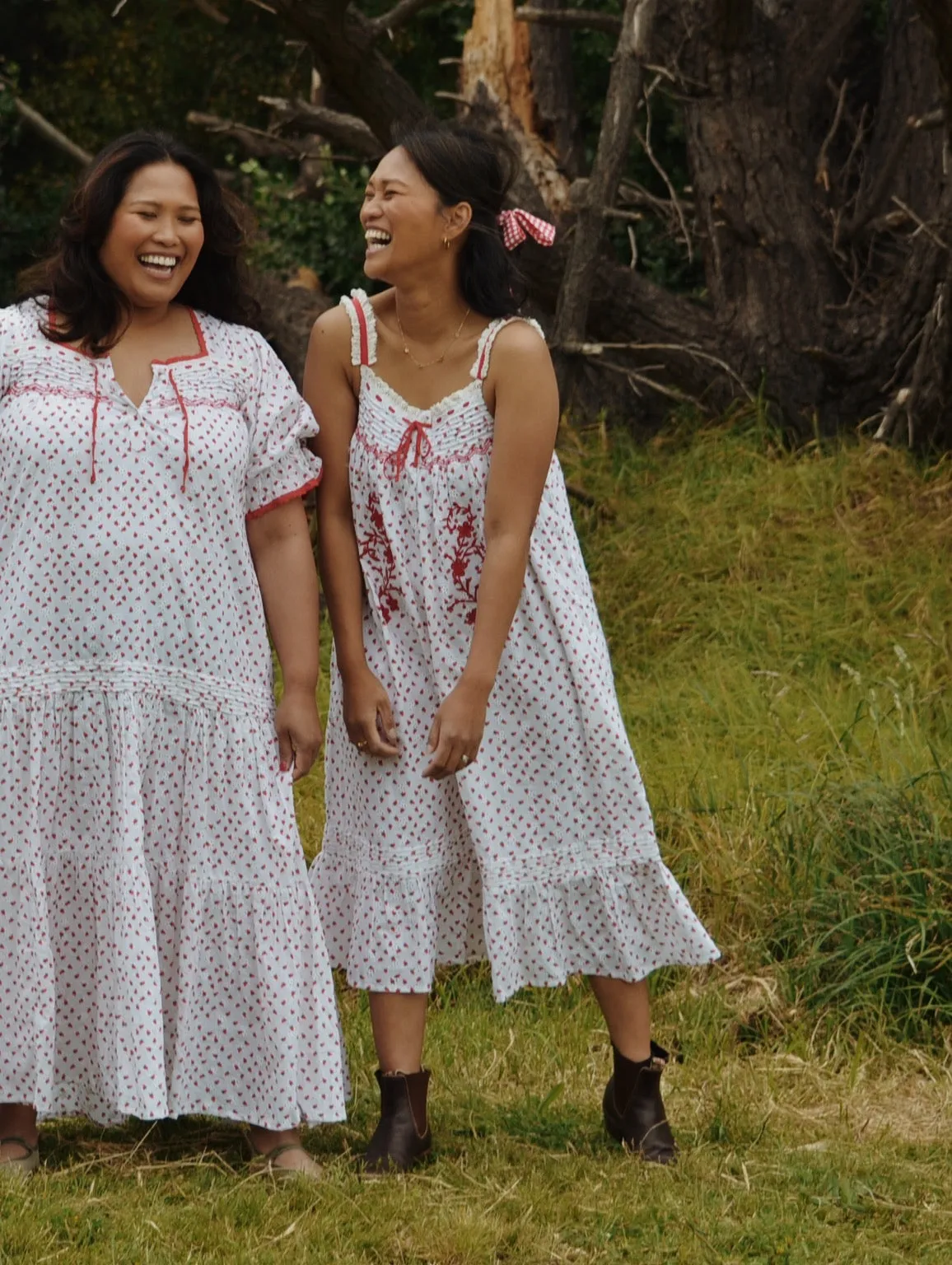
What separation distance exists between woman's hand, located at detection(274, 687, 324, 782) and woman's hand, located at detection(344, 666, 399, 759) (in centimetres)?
7

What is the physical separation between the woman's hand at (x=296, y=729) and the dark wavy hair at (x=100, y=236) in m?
0.71

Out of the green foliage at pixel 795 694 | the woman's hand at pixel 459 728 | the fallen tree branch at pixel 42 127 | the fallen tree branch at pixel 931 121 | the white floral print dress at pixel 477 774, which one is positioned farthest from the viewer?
the fallen tree branch at pixel 42 127

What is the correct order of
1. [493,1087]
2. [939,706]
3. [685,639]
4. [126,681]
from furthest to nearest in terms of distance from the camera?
[685,639], [939,706], [493,1087], [126,681]

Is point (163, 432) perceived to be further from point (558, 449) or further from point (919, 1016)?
point (558, 449)

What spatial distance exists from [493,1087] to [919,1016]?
3.44 ft

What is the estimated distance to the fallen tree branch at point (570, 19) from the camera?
7949 millimetres

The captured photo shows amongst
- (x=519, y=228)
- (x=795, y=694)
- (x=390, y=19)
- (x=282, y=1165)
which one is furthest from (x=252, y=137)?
(x=282, y=1165)

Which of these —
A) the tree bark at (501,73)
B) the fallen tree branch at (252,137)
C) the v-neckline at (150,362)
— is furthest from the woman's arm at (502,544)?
the tree bark at (501,73)

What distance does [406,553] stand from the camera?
3521 mm

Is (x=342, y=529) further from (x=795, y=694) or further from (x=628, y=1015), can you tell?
(x=795, y=694)

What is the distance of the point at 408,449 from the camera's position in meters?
3.49

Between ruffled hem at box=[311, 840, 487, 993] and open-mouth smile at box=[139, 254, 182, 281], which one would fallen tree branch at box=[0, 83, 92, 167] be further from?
ruffled hem at box=[311, 840, 487, 993]

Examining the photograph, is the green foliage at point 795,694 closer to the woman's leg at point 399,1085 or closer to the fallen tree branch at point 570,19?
the woman's leg at point 399,1085

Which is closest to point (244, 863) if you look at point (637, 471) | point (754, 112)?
point (637, 471)
